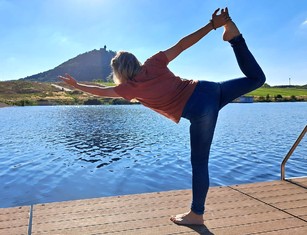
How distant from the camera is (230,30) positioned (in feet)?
12.0

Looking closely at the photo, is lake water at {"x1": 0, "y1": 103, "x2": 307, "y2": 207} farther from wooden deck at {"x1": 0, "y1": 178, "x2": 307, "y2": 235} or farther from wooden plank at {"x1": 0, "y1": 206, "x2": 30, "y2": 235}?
wooden deck at {"x1": 0, "y1": 178, "x2": 307, "y2": 235}

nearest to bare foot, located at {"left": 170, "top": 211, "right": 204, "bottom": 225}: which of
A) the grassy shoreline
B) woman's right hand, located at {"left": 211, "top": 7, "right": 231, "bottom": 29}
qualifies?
woman's right hand, located at {"left": 211, "top": 7, "right": 231, "bottom": 29}

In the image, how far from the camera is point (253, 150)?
62.5 feet

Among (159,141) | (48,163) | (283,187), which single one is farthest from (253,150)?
(283,187)

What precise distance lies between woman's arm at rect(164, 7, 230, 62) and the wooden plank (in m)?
2.79

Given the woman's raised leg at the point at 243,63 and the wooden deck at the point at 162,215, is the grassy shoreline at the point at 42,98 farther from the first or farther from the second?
the woman's raised leg at the point at 243,63

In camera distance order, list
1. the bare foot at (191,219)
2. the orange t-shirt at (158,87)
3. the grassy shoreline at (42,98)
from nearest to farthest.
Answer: the orange t-shirt at (158,87)
the bare foot at (191,219)
the grassy shoreline at (42,98)

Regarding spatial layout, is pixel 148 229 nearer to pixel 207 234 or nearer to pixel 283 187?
pixel 207 234

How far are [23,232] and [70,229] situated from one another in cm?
56

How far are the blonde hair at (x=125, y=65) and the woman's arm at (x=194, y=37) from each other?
364mm

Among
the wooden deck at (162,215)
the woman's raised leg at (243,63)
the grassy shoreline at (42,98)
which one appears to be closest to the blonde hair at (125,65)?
the woman's raised leg at (243,63)

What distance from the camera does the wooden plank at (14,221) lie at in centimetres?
402

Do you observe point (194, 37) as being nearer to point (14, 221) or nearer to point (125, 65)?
point (125, 65)

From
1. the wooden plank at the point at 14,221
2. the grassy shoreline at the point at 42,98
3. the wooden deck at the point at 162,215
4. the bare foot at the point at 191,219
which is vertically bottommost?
the wooden deck at the point at 162,215
